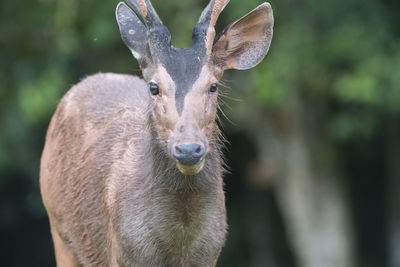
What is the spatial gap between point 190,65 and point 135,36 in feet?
1.97

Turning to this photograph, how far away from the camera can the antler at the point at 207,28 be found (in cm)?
516

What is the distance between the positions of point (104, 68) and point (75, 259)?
7.13 metres

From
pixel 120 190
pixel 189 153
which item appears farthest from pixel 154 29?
pixel 120 190

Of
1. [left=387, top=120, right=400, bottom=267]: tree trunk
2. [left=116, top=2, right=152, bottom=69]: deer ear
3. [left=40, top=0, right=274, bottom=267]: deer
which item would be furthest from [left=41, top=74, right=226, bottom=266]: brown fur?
[left=387, top=120, right=400, bottom=267]: tree trunk

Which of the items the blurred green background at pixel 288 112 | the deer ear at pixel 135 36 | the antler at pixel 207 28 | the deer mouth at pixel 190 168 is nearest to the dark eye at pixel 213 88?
the antler at pixel 207 28

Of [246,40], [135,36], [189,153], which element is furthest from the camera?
[246,40]

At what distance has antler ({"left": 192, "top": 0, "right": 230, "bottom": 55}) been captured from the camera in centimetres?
516

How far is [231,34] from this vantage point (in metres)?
5.52

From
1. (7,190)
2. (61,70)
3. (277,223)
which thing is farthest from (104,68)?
(277,223)

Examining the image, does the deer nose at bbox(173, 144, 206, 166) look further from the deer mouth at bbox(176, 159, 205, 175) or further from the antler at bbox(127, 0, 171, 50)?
the antler at bbox(127, 0, 171, 50)

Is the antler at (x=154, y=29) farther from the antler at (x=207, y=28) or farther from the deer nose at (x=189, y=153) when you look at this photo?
the deer nose at (x=189, y=153)

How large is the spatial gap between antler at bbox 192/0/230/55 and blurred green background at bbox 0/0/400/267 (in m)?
5.32

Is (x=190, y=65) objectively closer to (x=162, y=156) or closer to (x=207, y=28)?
(x=207, y=28)

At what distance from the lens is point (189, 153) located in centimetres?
462
